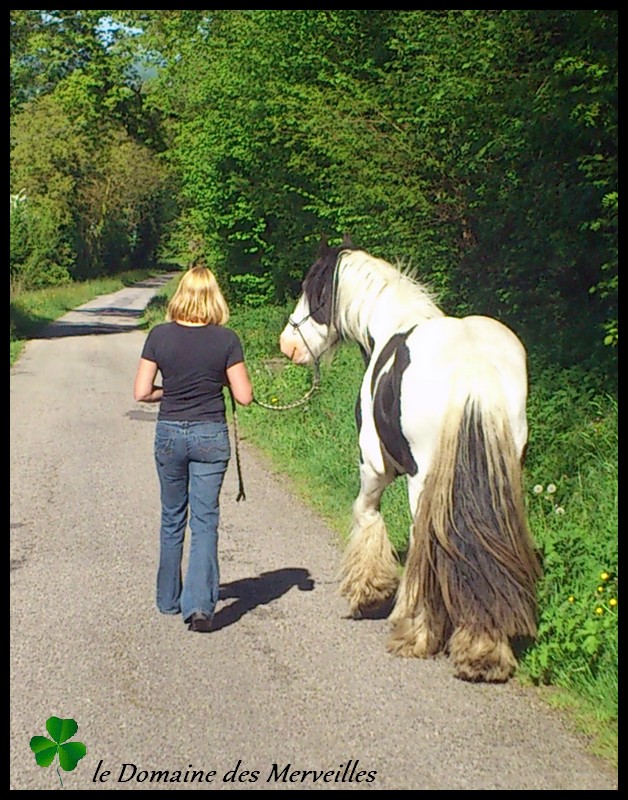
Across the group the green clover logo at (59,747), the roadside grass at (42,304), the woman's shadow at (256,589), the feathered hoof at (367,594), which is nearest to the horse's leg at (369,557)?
the feathered hoof at (367,594)

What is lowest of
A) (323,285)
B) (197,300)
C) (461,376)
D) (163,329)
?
(461,376)

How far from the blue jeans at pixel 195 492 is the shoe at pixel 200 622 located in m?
0.02

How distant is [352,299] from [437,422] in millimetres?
1720

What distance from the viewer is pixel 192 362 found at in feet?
20.4

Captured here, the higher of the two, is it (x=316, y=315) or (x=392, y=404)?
(x=316, y=315)

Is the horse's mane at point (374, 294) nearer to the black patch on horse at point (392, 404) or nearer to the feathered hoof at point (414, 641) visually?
the black patch on horse at point (392, 404)

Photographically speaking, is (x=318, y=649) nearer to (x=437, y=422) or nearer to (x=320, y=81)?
(x=437, y=422)

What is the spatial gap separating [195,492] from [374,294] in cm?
167

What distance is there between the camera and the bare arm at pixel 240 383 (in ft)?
20.4

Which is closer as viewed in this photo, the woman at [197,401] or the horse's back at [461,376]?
the horse's back at [461,376]

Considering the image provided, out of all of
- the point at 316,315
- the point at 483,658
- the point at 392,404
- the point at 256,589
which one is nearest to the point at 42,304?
the point at 316,315

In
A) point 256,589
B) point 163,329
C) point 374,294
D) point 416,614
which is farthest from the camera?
point 256,589

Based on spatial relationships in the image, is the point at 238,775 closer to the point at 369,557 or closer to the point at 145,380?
the point at 369,557

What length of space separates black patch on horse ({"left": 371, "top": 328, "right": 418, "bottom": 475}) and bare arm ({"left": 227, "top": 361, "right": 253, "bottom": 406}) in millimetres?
694
